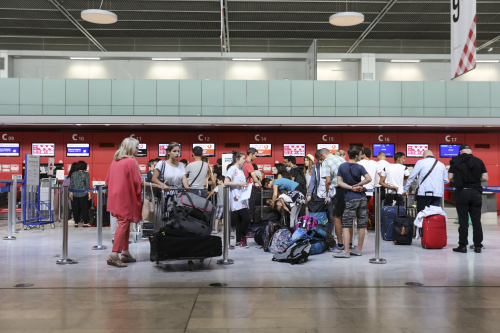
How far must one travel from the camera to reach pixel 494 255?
268 inches

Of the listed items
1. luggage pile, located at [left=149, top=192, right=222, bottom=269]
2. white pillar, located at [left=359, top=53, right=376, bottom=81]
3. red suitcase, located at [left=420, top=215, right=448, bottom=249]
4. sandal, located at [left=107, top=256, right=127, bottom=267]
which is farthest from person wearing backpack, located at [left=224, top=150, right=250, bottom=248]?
white pillar, located at [left=359, top=53, right=376, bottom=81]

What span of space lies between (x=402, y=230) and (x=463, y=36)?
3.50 meters

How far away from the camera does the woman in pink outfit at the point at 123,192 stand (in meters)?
5.79

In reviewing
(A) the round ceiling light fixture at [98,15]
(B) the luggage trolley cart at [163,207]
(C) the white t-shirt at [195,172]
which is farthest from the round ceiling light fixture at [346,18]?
(B) the luggage trolley cart at [163,207]

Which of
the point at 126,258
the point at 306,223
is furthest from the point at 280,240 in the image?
the point at 126,258

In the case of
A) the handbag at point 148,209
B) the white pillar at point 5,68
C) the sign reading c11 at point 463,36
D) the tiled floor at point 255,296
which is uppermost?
the white pillar at point 5,68

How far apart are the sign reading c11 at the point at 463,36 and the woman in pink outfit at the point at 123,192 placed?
498 cm

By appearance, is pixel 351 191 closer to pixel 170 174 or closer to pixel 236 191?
pixel 236 191

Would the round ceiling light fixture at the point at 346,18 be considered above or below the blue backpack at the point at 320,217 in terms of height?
above

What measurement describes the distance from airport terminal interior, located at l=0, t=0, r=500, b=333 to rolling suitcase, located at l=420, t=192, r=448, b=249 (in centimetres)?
2

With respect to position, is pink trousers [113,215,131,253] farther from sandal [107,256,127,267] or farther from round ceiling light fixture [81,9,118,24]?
round ceiling light fixture [81,9,118,24]

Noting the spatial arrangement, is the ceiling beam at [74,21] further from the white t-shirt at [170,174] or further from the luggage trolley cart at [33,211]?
the white t-shirt at [170,174]

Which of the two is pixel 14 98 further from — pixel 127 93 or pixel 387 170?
pixel 387 170

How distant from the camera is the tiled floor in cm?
348
